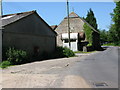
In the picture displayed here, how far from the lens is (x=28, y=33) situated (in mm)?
19344

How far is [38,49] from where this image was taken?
20859 millimetres

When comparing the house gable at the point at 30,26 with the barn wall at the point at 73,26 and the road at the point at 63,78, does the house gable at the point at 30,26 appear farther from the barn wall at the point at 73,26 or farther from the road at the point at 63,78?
the barn wall at the point at 73,26

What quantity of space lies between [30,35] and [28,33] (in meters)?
0.43

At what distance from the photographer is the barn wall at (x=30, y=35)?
54.6 ft

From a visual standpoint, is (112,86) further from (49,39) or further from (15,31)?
(49,39)

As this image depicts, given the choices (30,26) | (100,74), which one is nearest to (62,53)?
(30,26)

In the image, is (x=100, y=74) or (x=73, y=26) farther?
(x=73, y=26)

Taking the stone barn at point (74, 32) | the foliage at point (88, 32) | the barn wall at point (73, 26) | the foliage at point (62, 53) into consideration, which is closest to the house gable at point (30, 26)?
the foliage at point (62, 53)

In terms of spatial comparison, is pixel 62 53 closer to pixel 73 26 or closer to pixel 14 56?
pixel 14 56

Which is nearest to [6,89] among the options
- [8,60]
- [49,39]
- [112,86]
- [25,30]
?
[112,86]

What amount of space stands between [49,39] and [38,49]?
11.3 ft

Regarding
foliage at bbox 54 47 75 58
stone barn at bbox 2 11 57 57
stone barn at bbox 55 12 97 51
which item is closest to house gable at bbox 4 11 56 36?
stone barn at bbox 2 11 57 57

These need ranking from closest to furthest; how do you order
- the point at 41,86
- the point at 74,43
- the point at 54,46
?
the point at 41,86
the point at 54,46
the point at 74,43

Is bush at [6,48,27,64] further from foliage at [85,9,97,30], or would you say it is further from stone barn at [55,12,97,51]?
foliage at [85,9,97,30]
